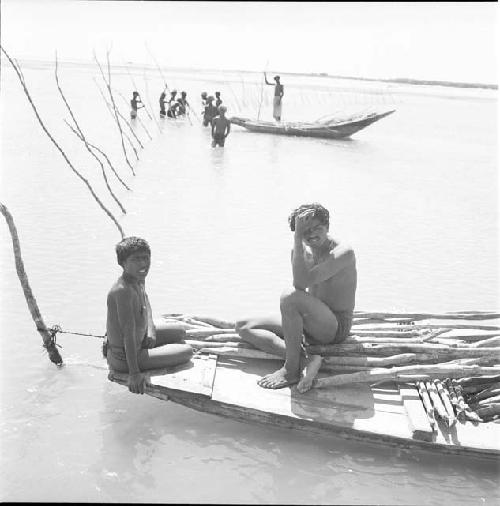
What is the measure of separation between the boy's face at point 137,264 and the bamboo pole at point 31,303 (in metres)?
0.96

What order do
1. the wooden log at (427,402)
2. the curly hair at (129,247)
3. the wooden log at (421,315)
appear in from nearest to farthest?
the wooden log at (427,402)
the curly hair at (129,247)
the wooden log at (421,315)

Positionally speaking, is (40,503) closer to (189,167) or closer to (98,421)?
(98,421)

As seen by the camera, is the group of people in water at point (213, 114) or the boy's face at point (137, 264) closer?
the boy's face at point (137, 264)

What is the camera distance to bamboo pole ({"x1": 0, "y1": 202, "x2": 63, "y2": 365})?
412 centimetres

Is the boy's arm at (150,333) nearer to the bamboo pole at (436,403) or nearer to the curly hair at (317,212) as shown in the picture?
the curly hair at (317,212)

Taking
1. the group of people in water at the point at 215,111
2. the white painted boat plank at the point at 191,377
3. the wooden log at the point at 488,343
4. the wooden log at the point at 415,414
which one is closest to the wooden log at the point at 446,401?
the wooden log at the point at 415,414

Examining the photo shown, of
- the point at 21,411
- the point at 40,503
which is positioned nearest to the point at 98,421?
the point at 21,411

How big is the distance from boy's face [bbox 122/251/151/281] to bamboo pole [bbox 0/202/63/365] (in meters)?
0.96

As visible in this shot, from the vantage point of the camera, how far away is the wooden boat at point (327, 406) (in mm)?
3188

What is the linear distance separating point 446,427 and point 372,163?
11310 mm

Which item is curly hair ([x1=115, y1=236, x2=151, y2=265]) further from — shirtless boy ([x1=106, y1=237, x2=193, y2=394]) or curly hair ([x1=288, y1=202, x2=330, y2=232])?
curly hair ([x1=288, y1=202, x2=330, y2=232])

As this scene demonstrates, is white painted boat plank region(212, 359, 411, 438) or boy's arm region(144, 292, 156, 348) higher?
boy's arm region(144, 292, 156, 348)

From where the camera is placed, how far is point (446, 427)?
10.8ft

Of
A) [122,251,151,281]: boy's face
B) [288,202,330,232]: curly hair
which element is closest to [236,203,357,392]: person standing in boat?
[288,202,330,232]: curly hair
